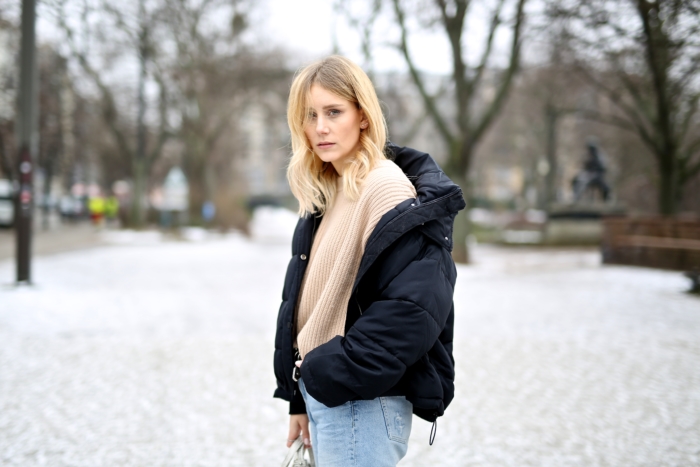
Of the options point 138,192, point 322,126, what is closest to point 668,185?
point 322,126

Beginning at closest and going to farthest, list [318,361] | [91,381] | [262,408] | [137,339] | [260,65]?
[318,361], [262,408], [91,381], [137,339], [260,65]

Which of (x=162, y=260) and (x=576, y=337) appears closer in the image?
(x=576, y=337)

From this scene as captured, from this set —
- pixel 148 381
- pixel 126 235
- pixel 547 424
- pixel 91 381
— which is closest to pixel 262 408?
pixel 148 381

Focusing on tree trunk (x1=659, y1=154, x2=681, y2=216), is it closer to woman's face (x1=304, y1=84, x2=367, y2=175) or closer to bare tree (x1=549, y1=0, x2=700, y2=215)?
bare tree (x1=549, y1=0, x2=700, y2=215)

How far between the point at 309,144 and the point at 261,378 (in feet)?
13.6

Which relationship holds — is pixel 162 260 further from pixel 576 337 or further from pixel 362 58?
pixel 576 337

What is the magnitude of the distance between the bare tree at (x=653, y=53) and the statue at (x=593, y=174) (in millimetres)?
3406

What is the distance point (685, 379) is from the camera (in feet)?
19.6

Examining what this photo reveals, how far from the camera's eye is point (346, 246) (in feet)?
6.55

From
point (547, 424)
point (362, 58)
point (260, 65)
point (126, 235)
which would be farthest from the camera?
point (126, 235)

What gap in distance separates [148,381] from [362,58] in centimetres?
1648

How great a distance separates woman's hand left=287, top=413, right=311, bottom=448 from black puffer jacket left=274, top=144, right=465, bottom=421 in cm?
37

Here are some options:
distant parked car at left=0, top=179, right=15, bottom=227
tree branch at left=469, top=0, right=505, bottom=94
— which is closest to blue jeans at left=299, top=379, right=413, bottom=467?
tree branch at left=469, top=0, right=505, bottom=94

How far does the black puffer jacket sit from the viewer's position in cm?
182
